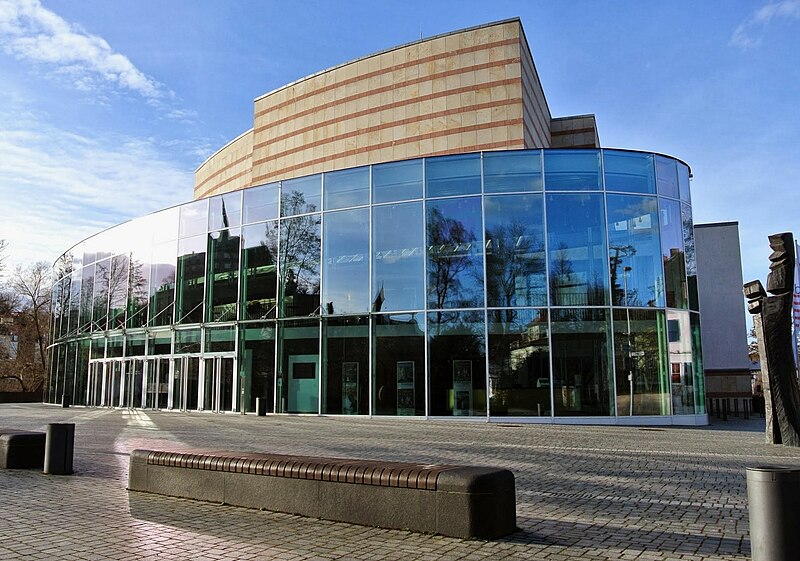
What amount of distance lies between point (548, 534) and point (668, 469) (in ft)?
18.6

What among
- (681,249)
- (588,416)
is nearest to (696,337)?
(681,249)

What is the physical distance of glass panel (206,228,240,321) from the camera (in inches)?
1148

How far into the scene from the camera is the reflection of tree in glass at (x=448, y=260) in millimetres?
23688

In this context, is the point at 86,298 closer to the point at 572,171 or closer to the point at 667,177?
the point at 572,171

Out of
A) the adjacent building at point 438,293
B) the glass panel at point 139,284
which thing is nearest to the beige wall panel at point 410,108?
the adjacent building at point 438,293

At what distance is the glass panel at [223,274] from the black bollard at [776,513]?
25.9 metres

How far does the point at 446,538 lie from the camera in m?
6.09

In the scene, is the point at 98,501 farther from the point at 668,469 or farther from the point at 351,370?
the point at 351,370

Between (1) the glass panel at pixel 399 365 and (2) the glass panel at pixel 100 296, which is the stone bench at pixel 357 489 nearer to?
(1) the glass panel at pixel 399 365

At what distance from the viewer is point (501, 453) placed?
13.2 metres

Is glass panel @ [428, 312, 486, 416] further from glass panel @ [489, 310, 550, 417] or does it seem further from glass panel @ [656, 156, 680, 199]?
glass panel @ [656, 156, 680, 199]

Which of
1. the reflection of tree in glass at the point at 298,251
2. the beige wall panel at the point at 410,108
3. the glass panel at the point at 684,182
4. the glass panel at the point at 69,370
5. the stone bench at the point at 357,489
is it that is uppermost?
the beige wall panel at the point at 410,108

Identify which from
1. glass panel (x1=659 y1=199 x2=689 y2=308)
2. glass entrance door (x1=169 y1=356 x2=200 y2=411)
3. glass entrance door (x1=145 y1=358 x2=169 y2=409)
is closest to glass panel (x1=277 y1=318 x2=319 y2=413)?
glass entrance door (x1=169 y1=356 x2=200 y2=411)

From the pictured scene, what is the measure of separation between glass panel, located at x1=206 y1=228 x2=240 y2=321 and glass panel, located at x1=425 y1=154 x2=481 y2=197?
9.62 meters
